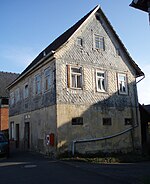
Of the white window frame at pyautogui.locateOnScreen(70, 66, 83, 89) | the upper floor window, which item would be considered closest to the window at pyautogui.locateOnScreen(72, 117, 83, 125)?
the white window frame at pyautogui.locateOnScreen(70, 66, 83, 89)

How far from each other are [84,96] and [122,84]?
14.9 feet

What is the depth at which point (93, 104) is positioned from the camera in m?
17.4

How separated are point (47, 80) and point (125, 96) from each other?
6.88 m

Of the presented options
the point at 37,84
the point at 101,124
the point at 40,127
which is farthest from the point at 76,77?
the point at 40,127

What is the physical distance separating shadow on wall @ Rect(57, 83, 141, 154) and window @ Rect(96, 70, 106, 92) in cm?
51

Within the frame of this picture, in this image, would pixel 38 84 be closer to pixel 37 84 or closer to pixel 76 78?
pixel 37 84

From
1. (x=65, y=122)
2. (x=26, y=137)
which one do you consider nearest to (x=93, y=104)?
(x=65, y=122)

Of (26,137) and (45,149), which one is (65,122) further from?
(26,137)

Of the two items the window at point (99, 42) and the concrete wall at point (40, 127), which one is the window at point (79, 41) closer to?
the window at point (99, 42)

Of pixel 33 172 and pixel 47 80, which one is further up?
pixel 47 80

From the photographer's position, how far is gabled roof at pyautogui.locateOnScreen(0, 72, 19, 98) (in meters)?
31.3

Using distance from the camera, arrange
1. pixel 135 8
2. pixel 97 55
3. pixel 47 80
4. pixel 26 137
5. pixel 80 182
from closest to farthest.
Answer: pixel 80 182 < pixel 135 8 < pixel 47 80 < pixel 97 55 < pixel 26 137

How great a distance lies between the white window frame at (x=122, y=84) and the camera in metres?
19.6

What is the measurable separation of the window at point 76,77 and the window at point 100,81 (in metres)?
1.68
